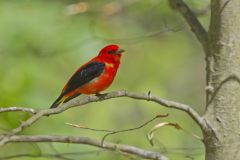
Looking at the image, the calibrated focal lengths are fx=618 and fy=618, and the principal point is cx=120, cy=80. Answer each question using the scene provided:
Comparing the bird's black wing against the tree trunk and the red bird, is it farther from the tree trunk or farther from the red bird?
the tree trunk

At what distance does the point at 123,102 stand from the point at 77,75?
2.54 m

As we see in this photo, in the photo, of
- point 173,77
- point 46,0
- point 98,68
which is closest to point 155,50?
point 173,77

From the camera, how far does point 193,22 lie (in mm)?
2727

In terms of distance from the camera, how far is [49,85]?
546 centimetres

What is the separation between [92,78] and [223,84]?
170 centimetres

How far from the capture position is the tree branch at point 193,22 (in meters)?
2.69

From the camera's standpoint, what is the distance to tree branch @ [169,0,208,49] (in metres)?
2.69

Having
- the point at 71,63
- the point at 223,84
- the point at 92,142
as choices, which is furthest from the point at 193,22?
the point at 71,63

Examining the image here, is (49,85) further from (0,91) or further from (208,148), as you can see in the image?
(208,148)

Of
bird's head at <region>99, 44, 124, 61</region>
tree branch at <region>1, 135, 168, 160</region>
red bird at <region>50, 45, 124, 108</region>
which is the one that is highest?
bird's head at <region>99, 44, 124, 61</region>

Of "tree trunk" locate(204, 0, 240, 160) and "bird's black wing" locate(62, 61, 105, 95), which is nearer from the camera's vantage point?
"tree trunk" locate(204, 0, 240, 160)

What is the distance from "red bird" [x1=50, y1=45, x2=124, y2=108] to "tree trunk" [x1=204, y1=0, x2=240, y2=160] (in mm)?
1598

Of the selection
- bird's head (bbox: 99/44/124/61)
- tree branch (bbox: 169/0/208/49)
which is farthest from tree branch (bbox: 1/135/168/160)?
bird's head (bbox: 99/44/124/61)

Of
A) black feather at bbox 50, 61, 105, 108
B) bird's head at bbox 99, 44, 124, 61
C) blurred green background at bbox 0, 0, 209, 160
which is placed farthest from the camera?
blurred green background at bbox 0, 0, 209, 160
